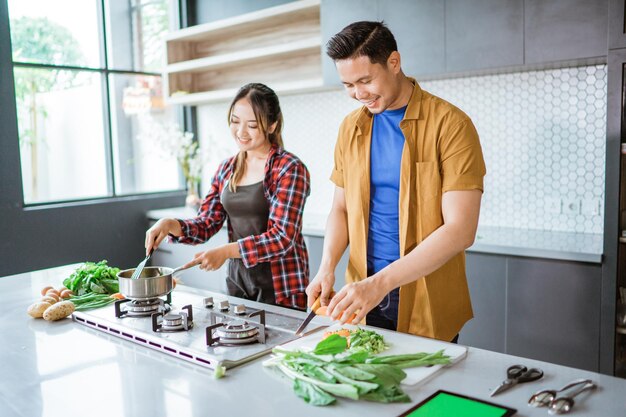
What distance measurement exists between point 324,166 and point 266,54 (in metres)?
0.92

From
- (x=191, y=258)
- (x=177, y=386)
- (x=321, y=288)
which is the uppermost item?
(x=321, y=288)

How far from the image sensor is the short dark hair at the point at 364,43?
171 cm

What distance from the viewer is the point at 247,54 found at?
4176 mm

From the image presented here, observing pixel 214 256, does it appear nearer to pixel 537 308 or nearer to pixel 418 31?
pixel 537 308

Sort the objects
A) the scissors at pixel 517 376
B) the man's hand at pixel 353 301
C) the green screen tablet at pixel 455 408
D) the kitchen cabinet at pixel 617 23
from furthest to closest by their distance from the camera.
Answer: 1. the kitchen cabinet at pixel 617 23
2. the man's hand at pixel 353 301
3. the scissors at pixel 517 376
4. the green screen tablet at pixel 455 408

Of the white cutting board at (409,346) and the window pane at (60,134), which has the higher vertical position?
the window pane at (60,134)

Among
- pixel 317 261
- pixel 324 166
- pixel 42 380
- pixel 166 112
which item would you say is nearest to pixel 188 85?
pixel 166 112

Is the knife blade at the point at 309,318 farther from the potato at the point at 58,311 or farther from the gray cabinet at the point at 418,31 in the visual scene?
the gray cabinet at the point at 418,31

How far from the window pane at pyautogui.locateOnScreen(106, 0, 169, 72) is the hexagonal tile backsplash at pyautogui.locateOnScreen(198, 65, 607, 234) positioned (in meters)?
2.59

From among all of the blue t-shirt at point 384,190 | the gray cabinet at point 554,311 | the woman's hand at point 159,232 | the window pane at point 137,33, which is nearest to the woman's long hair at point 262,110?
the woman's hand at point 159,232

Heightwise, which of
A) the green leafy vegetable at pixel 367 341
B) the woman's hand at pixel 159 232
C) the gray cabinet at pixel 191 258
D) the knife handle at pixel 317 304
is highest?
the woman's hand at pixel 159 232

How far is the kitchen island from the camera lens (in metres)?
1.14

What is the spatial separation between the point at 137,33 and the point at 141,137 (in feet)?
2.89

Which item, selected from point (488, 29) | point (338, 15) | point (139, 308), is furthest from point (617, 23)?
point (139, 308)
